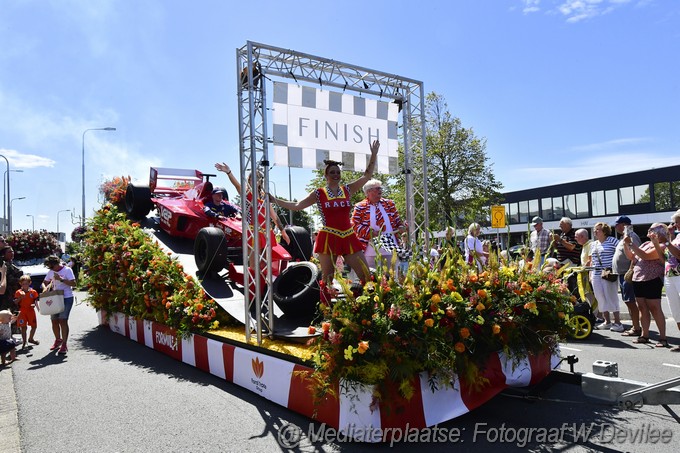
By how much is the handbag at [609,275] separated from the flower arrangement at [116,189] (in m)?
8.93

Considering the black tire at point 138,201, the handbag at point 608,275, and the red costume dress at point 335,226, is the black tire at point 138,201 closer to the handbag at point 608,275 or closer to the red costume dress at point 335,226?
the red costume dress at point 335,226

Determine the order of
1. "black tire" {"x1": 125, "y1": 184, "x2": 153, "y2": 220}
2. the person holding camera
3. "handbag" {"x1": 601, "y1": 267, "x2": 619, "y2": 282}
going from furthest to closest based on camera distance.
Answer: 1. "black tire" {"x1": 125, "y1": 184, "x2": 153, "y2": 220}
2. "handbag" {"x1": 601, "y1": 267, "x2": 619, "y2": 282}
3. the person holding camera

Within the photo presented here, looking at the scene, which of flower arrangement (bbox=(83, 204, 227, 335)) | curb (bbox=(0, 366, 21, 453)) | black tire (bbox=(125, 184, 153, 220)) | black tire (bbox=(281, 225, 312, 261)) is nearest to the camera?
curb (bbox=(0, 366, 21, 453))

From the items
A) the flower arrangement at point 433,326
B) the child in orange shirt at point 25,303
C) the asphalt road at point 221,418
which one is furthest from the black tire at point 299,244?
the child in orange shirt at point 25,303

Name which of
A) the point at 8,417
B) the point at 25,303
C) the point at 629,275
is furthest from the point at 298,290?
the point at 25,303

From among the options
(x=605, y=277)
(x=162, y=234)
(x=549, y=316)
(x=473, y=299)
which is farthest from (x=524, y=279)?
(x=162, y=234)

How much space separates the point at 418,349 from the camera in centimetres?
320

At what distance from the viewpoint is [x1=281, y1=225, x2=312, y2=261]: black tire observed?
25.1 feet

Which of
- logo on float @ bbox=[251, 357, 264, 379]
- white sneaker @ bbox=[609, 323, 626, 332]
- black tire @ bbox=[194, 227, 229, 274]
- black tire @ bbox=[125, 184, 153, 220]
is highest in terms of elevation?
black tire @ bbox=[125, 184, 153, 220]

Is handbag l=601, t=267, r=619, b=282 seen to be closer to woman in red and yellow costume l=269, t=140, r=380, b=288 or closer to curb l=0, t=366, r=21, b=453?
woman in red and yellow costume l=269, t=140, r=380, b=288

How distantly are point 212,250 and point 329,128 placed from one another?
2332 millimetres

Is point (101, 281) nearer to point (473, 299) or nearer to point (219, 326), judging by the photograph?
point (219, 326)

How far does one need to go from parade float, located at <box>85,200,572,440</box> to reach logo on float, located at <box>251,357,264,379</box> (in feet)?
0.06

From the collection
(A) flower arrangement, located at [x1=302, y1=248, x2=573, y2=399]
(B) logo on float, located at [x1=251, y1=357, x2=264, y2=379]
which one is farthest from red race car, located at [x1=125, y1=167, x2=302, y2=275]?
(A) flower arrangement, located at [x1=302, y1=248, x2=573, y2=399]
